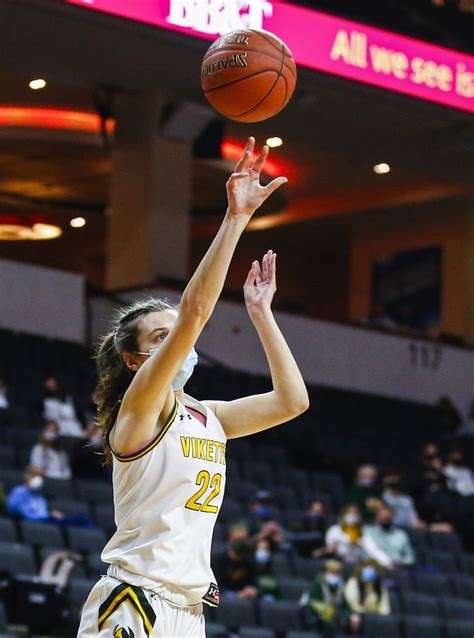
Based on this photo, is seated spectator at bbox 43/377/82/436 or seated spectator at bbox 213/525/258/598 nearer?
seated spectator at bbox 213/525/258/598

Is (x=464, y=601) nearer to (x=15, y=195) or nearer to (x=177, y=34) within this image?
(x=177, y=34)

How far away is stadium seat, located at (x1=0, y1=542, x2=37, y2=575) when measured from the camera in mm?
8523

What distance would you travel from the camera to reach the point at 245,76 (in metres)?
4.23

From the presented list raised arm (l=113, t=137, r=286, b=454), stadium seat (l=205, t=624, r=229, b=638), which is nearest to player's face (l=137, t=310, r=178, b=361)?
raised arm (l=113, t=137, r=286, b=454)

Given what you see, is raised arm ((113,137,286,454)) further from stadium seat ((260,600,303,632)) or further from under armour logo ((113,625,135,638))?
stadium seat ((260,600,303,632))

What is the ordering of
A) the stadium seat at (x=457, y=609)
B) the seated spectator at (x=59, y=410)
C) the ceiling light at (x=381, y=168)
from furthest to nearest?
the ceiling light at (x=381, y=168), the seated spectator at (x=59, y=410), the stadium seat at (x=457, y=609)

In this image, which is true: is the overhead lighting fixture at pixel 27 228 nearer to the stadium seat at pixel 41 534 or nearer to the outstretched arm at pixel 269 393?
the stadium seat at pixel 41 534

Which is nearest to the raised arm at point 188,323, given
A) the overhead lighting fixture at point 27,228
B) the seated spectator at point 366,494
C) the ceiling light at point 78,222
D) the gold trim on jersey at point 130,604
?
the gold trim on jersey at point 130,604

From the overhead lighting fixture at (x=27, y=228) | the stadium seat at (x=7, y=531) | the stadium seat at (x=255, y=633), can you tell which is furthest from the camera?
the overhead lighting fixture at (x=27, y=228)

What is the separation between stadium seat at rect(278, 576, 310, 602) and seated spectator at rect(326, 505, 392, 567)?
3.88 ft

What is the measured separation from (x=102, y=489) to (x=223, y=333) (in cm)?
579

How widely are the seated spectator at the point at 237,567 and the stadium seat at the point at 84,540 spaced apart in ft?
3.13

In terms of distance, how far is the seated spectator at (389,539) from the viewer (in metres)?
12.1

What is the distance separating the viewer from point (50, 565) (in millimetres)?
8711
